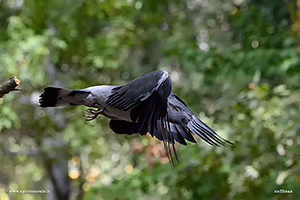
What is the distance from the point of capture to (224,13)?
5609mm

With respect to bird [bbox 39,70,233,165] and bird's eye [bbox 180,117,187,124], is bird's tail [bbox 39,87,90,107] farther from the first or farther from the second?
bird's eye [bbox 180,117,187,124]

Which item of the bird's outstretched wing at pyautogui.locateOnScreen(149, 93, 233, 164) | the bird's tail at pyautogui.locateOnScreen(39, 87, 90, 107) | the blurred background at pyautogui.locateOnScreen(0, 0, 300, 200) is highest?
the blurred background at pyautogui.locateOnScreen(0, 0, 300, 200)

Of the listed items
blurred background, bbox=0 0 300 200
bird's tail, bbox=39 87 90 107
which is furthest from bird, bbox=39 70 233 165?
blurred background, bbox=0 0 300 200

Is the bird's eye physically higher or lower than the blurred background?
lower

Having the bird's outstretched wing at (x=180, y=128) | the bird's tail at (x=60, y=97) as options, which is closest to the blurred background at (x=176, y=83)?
the bird's outstretched wing at (x=180, y=128)

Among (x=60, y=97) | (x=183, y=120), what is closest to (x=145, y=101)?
(x=183, y=120)

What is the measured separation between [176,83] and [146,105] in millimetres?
4201

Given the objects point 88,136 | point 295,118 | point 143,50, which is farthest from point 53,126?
point 295,118

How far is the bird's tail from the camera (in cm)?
154

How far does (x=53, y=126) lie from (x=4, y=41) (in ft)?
4.14

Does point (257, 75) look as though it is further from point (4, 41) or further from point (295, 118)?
point (4, 41)

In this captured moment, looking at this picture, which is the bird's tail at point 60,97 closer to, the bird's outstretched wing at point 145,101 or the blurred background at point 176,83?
the bird's outstretched wing at point 145,101

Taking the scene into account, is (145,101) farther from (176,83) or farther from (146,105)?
(176,83)

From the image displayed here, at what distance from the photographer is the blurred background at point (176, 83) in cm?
409
